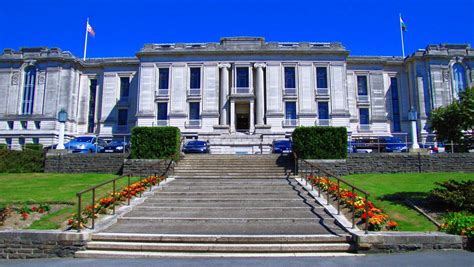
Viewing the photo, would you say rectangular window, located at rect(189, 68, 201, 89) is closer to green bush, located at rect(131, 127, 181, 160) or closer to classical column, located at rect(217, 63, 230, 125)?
classical column, located at rect(217, 63, 230, 125)

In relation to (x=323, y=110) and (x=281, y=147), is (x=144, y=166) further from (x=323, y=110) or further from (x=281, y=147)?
(x=323, y=110)

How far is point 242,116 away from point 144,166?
1086 inches

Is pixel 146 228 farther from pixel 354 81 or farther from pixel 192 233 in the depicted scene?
pixel 354 81

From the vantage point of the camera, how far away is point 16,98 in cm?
4716

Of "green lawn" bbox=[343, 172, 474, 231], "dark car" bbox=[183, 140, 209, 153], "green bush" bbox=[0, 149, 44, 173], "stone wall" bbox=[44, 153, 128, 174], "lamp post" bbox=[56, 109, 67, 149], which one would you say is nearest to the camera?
"green lawn" bbox=[343, 172, 474, 231]

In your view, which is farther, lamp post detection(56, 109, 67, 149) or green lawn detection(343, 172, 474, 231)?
lamp post detection(56, 109, 67, 149)

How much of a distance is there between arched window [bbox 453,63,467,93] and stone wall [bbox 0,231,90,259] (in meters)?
50.2

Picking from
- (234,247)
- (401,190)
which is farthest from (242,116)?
(234,247)

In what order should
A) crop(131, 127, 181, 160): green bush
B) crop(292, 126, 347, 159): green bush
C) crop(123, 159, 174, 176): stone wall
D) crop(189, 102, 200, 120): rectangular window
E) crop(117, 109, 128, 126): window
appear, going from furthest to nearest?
crop(117, 109, 128, 126): window
crop(189, 102, 200, 120): rectangular window
crop(131, 127, 181, 160): green bush
crop(292, 126, 347, 159): green bush
crop(123, 159, 174, 176): stone wall

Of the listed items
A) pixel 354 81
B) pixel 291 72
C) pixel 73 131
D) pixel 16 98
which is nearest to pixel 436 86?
pixel 354 81

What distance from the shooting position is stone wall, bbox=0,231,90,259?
8445mm

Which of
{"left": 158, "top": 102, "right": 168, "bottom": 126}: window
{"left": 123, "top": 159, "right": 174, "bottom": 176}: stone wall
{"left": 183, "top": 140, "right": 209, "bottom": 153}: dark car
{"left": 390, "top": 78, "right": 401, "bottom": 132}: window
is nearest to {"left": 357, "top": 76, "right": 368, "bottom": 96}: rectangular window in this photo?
{"left": 390, "top": 78, "right": 401, "bottom": 132}: window

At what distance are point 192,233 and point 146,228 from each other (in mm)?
1500

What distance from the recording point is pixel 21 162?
2017 centimetres
